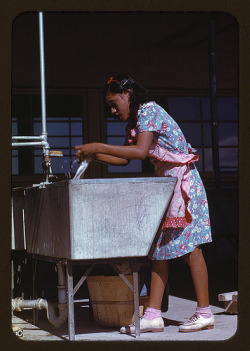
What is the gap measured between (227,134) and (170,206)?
530 centimetres

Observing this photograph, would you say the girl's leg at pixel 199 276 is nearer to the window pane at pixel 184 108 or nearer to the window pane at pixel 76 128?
the window pane at pixel 76 128

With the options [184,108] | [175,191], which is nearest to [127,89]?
[175,191]

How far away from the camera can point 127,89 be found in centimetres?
393

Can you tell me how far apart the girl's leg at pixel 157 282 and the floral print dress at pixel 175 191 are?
0.07m

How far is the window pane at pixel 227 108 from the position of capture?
9.03 metres

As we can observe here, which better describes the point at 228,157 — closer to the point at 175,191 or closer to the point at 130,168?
the point at 130,168

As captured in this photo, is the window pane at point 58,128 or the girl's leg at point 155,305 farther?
the window pane at point 58,128

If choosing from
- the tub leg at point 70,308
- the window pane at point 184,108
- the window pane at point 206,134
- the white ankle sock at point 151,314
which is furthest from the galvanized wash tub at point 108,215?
the window pane at point 206,134

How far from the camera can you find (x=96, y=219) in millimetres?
3541

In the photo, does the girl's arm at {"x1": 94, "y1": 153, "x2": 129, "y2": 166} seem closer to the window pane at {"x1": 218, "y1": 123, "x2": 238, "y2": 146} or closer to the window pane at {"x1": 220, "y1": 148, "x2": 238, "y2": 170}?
the window pane at {"x1": 220, "y1": 148, "x2": 238, "y2": 170}

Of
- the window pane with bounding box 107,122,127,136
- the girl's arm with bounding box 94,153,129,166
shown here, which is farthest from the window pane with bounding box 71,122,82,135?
the girl's arm with bounding box 94,153,129,166

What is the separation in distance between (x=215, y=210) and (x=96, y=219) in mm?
4441

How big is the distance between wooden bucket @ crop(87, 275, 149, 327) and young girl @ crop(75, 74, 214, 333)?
0.65 ft

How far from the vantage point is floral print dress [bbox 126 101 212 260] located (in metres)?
3.88
